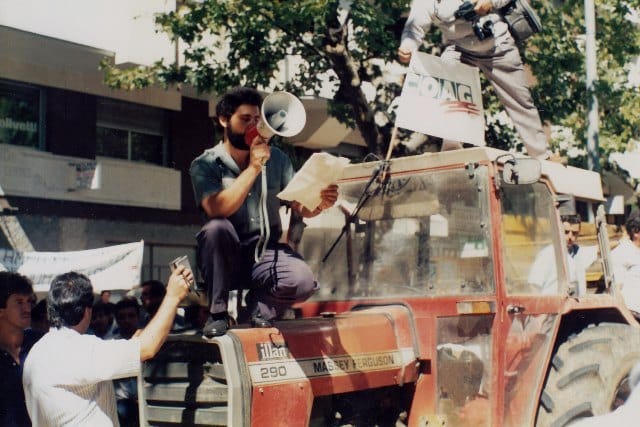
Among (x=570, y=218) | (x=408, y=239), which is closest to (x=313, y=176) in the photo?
(x=408, y=239)

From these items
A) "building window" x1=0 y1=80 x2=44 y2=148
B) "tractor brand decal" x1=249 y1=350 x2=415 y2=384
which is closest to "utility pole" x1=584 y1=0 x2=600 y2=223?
"building window" x1=0 y1=80 x2=44 y2=148

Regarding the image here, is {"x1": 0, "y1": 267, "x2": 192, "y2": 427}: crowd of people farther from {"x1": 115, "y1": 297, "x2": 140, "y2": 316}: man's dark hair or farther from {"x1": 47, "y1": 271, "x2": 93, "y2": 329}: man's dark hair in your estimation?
{"x1": 115, "y1": 297, "x2": 140, "y2": 316}: man's dark hair

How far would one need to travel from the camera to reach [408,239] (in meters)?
5.01

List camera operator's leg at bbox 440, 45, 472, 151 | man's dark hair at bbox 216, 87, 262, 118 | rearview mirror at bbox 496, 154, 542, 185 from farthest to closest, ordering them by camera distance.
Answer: camera operator's leg at bbox 440, 45, 472, 151 < rearview mirror at bbox 496, 154, 542, 185 < man's dark hair at bbox 216, 87, 262, 118

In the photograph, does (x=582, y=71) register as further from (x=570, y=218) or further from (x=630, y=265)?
(x=570, y=218)

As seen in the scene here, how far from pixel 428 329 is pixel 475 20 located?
2.40 meters

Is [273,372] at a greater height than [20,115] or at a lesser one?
lesser

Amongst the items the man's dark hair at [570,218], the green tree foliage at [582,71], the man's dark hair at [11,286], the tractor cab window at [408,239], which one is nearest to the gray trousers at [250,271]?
the tractor cab window at [408,239]

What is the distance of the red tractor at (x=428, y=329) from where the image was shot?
13.8 feet

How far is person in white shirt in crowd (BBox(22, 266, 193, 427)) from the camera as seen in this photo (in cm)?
393

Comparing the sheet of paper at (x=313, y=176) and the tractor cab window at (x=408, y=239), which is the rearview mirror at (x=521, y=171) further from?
the sheet of paper at (x=313, y=176)

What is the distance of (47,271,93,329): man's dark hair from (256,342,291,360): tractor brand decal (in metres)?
0.83

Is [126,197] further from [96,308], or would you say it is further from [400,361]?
[400,361]

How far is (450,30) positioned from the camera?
6262 millimetres
